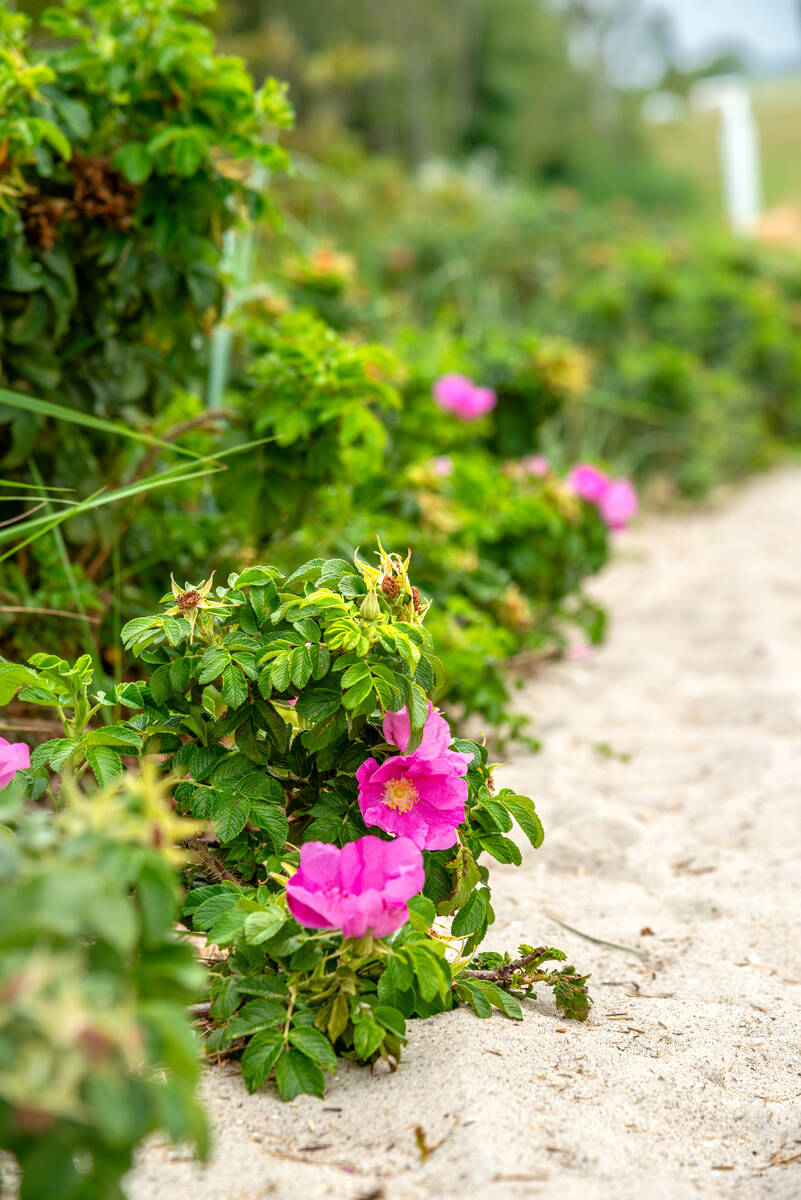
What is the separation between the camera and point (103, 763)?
1164 millimetres

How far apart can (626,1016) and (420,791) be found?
44 cm

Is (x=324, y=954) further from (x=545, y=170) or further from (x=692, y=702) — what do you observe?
(x=545, y=170)

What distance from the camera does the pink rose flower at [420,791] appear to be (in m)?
1.16

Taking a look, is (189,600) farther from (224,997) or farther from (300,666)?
(224,997)

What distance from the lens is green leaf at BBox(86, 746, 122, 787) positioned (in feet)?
3.77

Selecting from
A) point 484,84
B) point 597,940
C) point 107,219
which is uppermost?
point 484,84

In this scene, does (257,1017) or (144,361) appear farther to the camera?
(144,361)

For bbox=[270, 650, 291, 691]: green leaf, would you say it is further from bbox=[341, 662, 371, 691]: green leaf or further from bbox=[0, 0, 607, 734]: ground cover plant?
bbox=[0, 0, 607, 734]: ground cover plant

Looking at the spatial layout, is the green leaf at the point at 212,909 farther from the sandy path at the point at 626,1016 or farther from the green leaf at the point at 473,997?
the green leaf at the point at 473,997

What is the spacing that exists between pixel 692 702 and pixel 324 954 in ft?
5.65

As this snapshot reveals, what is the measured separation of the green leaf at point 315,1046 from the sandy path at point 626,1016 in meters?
0.05

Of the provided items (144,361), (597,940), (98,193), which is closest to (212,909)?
(597,940)

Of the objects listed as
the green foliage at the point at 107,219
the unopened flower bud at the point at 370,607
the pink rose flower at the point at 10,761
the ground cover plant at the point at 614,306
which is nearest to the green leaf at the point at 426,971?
the unopened flower bud at the point at 370,607

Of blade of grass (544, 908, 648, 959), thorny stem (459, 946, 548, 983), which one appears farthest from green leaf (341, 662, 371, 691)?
blade of grass (544, 908, 648, 959)
